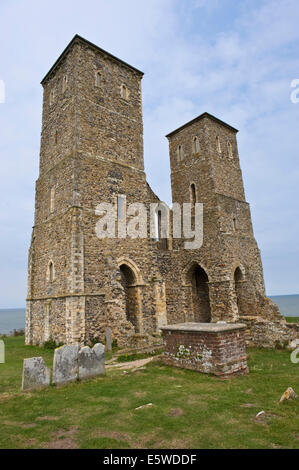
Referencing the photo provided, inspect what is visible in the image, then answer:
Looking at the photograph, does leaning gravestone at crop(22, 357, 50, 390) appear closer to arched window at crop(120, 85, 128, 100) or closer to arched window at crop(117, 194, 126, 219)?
arched window at crop(117, 194, 126, 219)

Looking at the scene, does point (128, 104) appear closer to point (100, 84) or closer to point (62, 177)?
point (100, 84)

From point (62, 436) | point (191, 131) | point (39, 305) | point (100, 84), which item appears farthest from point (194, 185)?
point (62, 436)

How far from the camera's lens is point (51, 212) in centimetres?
1705

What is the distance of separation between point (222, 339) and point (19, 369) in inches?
301

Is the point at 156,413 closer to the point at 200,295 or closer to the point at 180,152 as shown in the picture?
the point at 200,295

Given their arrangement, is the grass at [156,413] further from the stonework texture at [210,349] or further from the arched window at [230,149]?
the arched window at [230,149]

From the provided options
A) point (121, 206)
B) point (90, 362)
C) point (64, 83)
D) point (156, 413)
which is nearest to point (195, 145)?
point (121, 206)

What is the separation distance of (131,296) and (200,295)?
290 inches

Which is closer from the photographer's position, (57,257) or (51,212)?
(57,257)

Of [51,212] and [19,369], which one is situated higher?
[51,212]

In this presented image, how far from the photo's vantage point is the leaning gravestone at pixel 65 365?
296 inches

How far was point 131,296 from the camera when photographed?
17.3 metres

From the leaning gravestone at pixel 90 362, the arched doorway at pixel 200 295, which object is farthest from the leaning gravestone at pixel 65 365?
the arched doorway at pixel 200 295

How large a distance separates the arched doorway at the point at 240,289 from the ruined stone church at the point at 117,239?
7 cm
